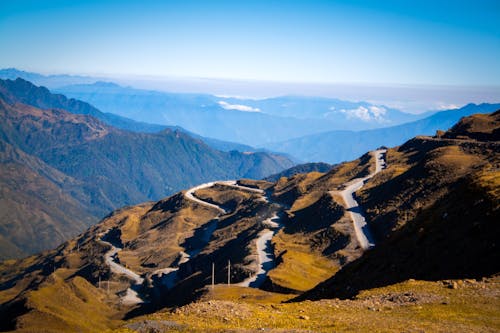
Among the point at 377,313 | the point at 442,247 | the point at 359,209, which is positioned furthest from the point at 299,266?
the point at 377,313

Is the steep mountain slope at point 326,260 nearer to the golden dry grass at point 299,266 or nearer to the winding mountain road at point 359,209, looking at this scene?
the golden dry grass at point 299,266

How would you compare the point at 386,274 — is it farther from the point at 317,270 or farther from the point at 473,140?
the point at 473,140

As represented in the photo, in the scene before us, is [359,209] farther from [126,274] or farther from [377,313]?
[126,274]

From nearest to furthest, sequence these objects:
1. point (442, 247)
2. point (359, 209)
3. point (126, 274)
A: point (442, 247) → point (359, 209) → point (126, 274)

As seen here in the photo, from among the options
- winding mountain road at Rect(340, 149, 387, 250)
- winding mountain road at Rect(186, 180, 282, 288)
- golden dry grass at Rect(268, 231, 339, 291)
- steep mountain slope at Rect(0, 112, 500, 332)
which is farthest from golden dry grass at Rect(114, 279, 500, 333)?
winding mountain road at Rect(340, 149, 387, 250)

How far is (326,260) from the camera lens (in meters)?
94.4

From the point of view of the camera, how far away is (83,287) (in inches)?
5281

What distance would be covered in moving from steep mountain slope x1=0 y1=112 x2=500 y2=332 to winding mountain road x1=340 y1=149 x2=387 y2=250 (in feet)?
3.29

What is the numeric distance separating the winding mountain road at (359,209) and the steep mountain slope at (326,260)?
1.00 metres

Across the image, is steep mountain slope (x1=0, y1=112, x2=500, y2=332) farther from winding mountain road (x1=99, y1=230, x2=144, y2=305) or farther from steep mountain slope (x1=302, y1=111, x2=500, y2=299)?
winding mountain road (x1=99, y1=230, x2=144, y2=305)

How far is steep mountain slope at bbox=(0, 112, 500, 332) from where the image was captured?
109 ft

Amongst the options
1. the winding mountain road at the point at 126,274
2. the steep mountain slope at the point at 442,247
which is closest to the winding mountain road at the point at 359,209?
the steep mountain slope at the point at 442,247

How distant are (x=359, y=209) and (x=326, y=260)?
25726mm

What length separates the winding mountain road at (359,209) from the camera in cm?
9556
